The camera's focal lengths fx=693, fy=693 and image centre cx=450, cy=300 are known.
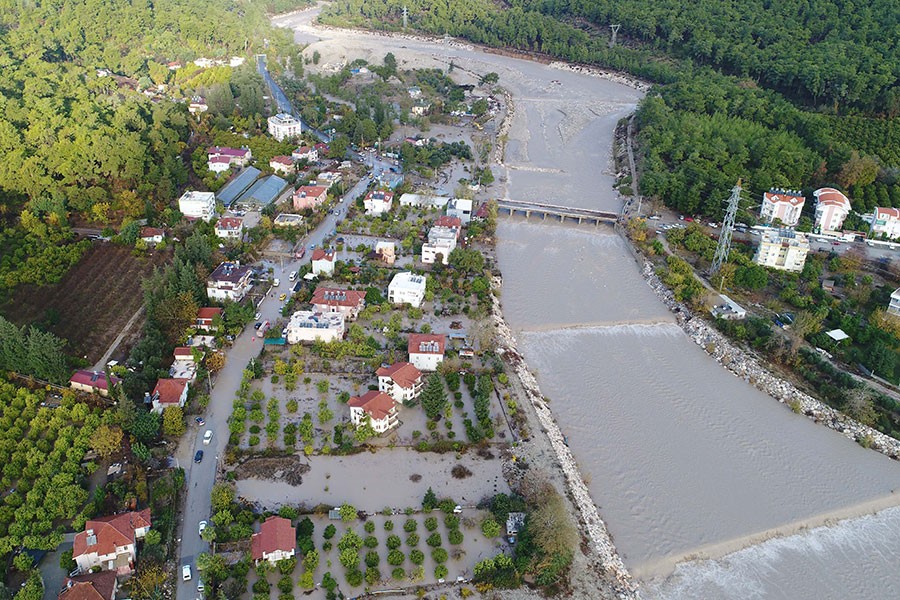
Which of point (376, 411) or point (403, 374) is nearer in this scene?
point (376, 411)

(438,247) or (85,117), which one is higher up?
(85,117)

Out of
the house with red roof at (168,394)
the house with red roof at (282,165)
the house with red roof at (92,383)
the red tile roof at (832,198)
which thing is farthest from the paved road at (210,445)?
→ the red tile roof at (832,198)

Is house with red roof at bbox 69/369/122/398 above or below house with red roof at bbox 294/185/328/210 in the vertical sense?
below

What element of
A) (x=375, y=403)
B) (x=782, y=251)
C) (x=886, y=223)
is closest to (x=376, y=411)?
(x=375, y=403)

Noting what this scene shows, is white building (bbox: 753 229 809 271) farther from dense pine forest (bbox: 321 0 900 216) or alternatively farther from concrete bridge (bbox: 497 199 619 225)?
concrete bridge (bbox: 497 199 619 225)

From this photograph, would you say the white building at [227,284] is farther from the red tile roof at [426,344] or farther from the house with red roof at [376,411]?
the house with red roof at [376,411]

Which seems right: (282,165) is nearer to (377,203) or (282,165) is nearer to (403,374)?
(377,203)

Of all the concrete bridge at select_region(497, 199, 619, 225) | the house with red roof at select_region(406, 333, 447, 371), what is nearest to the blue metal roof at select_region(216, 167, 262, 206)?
the concrete bridge at select_region(497, 199, 619, 225)
